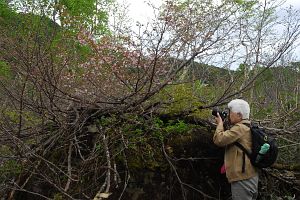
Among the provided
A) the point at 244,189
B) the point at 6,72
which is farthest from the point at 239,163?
the point at 6,72

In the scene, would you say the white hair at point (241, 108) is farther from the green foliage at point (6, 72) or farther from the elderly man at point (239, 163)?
the green foliage at point (6, 72)

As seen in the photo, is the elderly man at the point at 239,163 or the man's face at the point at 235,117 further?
the man's face at the point at 235,117

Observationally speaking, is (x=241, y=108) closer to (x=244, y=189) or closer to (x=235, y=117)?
(x=235, y=117)

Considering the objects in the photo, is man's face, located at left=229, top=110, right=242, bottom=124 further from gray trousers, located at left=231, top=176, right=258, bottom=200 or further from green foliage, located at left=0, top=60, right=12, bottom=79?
green foliage, located at left=0, top=60, right=12, bottom=79

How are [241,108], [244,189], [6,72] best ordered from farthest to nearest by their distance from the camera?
[6,72] → [241,108] → [244,189]

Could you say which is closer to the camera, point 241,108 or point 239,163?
point 239,163

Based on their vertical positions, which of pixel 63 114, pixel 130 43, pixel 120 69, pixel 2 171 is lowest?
pixel 2 171

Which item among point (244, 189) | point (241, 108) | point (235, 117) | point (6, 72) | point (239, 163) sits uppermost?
point (6, 72)

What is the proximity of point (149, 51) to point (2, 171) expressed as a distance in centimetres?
303

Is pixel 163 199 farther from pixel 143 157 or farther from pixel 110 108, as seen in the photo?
pixel 110 108

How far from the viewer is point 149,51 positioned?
20.1 feet

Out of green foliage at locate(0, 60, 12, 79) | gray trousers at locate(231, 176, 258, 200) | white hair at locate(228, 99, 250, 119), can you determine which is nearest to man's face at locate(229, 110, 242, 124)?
white hair at locate(228, 99, 250, 119)

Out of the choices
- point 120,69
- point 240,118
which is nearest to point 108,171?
point 240,118

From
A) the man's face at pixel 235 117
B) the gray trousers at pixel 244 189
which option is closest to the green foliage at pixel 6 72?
the man's face at pixel 235 117
